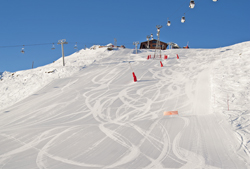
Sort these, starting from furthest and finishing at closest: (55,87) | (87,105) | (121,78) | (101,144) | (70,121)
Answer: (121,78), (55,87), (87,105), (70,121), (101,144)

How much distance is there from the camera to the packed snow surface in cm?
602

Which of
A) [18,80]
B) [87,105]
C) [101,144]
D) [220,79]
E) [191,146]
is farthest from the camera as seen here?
[18,80]

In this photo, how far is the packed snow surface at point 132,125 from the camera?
6.02m

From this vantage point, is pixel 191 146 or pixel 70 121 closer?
pixel 191 146

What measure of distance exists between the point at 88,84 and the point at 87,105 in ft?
19.3

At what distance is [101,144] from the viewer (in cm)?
719

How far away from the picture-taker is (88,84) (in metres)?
18.7

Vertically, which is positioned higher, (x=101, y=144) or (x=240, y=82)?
(x=240, y=82)

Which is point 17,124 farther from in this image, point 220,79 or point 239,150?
point 220,79

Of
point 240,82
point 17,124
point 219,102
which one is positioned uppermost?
point 240,82

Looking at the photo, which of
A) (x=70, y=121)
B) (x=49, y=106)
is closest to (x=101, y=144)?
(x=70, y=121)

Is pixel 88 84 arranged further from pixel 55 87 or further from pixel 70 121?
pixel 70 121

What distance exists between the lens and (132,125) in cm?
905

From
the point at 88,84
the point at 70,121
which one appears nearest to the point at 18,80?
the point at 88,84
